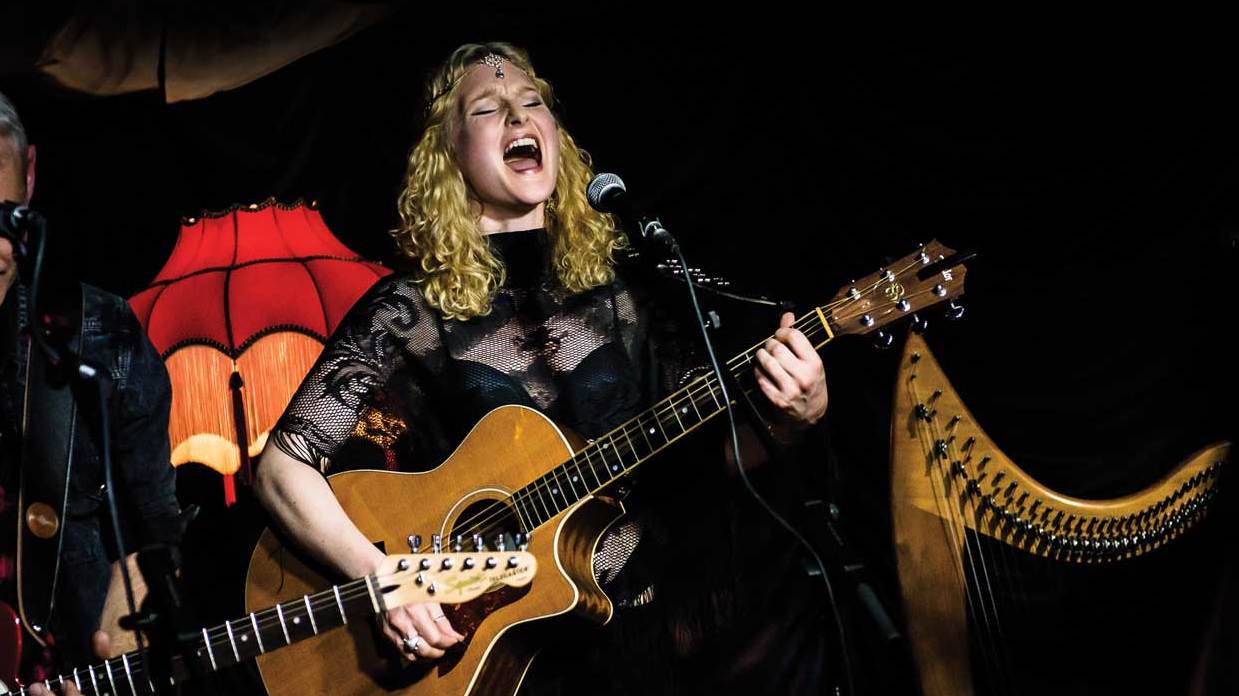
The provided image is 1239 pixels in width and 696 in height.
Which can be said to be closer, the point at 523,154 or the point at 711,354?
the point at 711,354

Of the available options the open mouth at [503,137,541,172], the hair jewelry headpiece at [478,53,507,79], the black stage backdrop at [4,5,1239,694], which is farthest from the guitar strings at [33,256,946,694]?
the hair jewelry headpiece at [478,53,507,79]

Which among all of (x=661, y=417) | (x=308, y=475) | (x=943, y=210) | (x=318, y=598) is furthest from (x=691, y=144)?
(x=318, y=598)

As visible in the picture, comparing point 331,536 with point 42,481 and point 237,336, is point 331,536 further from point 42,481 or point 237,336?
point 237,336

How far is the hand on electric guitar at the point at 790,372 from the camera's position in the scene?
2.38 m

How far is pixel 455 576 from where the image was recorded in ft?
7.71

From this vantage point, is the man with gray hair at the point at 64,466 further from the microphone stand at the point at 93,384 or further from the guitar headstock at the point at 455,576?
the microphone stand at the point at 93,384

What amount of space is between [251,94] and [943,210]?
7.43 feet

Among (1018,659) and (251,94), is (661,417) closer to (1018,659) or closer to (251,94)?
(1018,659)

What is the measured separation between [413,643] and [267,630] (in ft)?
0.98

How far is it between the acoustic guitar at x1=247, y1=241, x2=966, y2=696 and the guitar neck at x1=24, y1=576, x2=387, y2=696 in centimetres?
16

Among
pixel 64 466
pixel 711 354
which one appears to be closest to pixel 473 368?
pixel 711 354

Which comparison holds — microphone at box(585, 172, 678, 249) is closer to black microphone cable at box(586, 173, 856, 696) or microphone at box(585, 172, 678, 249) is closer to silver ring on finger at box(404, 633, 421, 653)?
black microphone cable at box(586, 173, 856, 696)

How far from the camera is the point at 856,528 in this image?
11.0 ft

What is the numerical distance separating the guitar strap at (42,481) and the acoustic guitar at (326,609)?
0.23 ft
